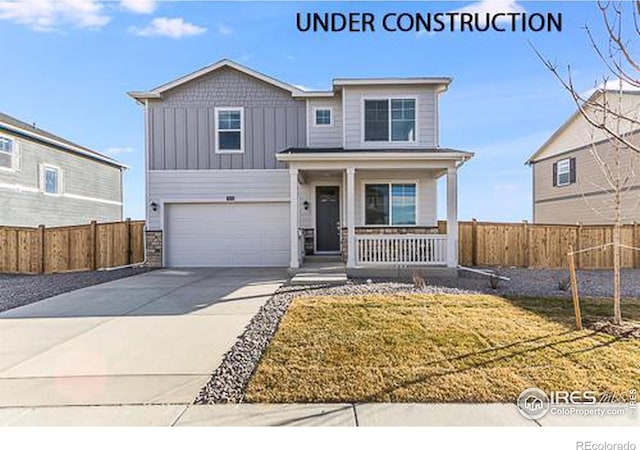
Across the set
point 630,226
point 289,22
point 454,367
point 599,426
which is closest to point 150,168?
point 289,22

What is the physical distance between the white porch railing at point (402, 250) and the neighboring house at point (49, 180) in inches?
544

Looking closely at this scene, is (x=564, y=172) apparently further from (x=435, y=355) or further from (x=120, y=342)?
(x=120, y=342)

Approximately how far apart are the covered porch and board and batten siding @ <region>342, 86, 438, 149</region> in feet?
2.89

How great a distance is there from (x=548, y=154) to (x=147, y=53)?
18897 mm

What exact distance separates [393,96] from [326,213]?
13.8ft

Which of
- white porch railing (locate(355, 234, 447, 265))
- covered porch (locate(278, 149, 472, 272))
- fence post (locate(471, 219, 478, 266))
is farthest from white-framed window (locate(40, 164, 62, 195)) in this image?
fence post (locate(471, 219, 478, 266))

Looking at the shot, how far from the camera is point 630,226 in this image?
13109mm

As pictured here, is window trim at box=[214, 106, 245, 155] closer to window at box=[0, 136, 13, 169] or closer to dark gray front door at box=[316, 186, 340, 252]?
dark gray front door at box=[316, 186, 340, 252]

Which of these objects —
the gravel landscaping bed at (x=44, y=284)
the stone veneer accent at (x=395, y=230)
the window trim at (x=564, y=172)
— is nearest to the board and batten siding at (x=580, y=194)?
the window trim at (x=564, y=172)

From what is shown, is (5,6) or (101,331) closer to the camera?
(101,331)

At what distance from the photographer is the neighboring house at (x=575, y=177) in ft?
48.0

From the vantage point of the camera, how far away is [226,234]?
12898 millimetres

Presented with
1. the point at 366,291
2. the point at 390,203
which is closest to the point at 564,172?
the point at 390,203
